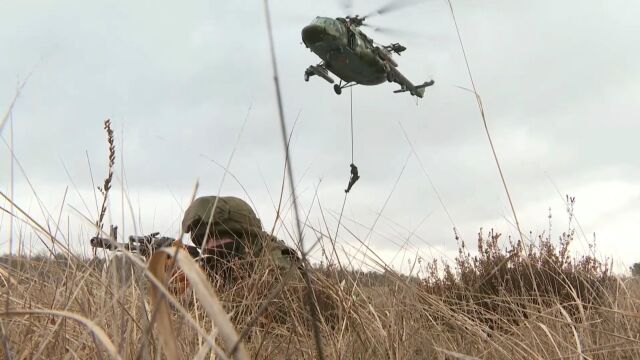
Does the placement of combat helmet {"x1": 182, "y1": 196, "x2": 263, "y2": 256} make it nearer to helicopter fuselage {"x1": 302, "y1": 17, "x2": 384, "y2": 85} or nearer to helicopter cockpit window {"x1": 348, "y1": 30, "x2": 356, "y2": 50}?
helicopter fuselage {"x1": 302, "y1": 17, "x2": 384, "y2": 85}

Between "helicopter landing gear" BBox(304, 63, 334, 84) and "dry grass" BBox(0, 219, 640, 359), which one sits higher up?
"helicopter landing gear" BBox(304, 63, 334, 84)

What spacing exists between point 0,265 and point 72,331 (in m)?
0.61

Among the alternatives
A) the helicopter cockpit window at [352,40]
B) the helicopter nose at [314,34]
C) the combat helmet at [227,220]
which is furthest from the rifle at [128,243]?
the helicopter cockpit window at [352,40]

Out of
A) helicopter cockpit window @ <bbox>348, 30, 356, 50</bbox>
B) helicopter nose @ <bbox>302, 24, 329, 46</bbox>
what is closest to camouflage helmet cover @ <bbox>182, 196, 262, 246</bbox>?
helicopter nose @ <bbox>302, 24, 329, 46</bbox>

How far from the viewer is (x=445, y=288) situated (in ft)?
13.9

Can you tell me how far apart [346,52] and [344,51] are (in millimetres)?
34

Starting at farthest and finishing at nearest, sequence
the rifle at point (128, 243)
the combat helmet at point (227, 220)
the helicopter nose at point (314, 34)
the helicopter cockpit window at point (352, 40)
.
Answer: the helicopter cockpit window at point (352, 40) < the helicopter nose at point (314, 34) < the combat helmet at point (227, 220) < the rifle at point (128, 243)

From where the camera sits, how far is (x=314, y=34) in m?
8.27

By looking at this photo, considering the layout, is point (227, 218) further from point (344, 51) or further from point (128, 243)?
point (344, 51)

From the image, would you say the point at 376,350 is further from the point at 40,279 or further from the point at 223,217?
the point at 223,217

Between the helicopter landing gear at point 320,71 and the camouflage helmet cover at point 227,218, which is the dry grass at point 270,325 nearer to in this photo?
the camouflage helmet cover at point 227,218

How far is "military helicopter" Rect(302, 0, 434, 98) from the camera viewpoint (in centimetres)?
826

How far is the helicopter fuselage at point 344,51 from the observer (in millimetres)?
8234

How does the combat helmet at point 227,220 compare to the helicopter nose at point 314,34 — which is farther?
the helicopter nose at point 314,34
